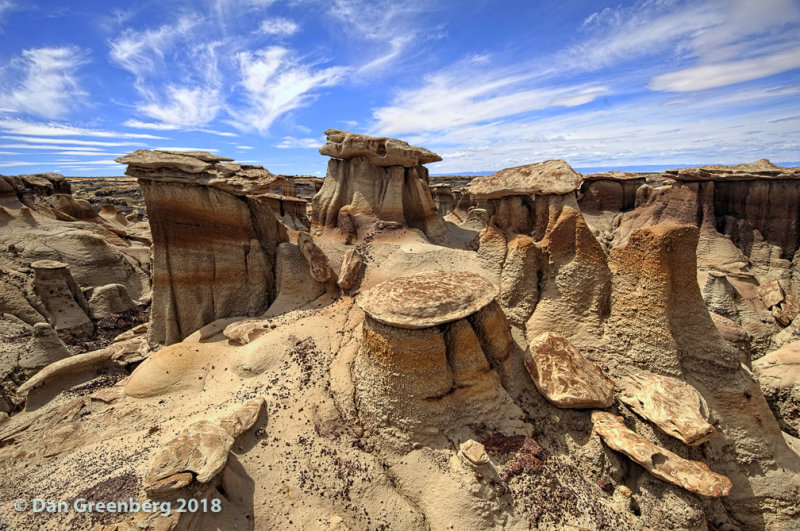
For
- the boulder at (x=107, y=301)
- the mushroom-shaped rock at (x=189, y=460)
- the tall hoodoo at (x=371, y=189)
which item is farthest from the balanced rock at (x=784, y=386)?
the boulder at (x=107, y=301)

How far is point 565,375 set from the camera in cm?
585

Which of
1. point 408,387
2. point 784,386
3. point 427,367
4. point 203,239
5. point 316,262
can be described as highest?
point 203,239

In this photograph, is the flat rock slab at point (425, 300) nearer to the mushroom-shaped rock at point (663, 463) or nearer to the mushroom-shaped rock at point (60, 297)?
the mushroom-shaped rock at point (663, 463)

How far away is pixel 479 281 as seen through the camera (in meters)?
6.27

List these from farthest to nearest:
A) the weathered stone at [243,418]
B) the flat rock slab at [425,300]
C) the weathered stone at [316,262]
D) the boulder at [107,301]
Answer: the boulder at [107,301] < the weathered stone at [316,262] < the weathered stone at [243,418] < the flat rock slab at [425,300]

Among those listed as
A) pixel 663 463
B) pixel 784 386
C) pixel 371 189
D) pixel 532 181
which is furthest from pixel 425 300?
pixel 784 386

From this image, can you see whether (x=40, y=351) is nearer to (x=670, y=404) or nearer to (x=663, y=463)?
(x=663, y=463)

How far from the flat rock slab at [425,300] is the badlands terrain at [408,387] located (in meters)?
0.04

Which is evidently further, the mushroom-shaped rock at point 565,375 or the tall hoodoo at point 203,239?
the tall hoodoo at point 203,239

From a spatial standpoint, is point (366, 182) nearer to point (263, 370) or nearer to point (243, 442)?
point (263, 370)

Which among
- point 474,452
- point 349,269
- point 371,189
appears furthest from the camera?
point 371,189

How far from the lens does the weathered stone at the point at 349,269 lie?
9430mm

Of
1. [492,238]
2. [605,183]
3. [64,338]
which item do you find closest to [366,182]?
[492,238]

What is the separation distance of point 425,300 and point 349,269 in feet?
14.6
